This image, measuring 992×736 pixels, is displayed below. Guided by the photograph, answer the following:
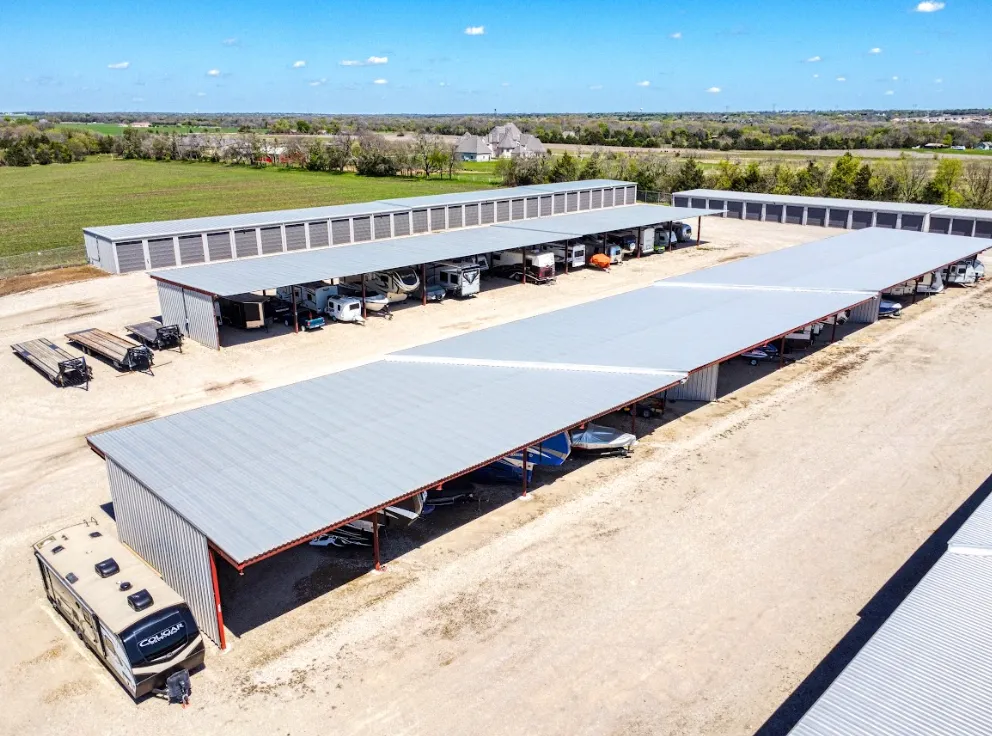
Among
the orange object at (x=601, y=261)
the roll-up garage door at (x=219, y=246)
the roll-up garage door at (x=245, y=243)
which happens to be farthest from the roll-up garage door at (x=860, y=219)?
the roll-up garage door at (x=219, y=246)

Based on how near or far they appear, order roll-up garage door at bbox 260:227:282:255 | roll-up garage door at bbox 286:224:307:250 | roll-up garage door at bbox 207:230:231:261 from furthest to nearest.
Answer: roll-up garage door at bbox 286:224:307:250 < roll-up garage door at bbox 260:227:282:255 < roll-up garage door at bbox 207:230:231:261

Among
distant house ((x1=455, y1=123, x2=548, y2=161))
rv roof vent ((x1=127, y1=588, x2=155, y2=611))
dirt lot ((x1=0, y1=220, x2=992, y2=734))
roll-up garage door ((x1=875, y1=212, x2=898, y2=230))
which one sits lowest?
dirt lot ((x1=0, y1=220, x2=992, y2=734))

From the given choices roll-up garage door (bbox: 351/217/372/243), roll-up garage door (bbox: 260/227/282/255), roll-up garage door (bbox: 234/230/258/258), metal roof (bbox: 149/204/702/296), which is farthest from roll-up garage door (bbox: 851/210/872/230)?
roll-up garage door (bbox: 234/230/258/258)

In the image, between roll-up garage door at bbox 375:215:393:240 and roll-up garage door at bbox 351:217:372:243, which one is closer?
roll-up garage door at bbox 351:217:372:243

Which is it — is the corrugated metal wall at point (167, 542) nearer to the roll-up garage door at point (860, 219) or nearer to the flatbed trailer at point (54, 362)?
the flatbed trailer at point (54, 362)

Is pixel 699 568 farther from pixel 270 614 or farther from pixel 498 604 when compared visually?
pixel 270 614

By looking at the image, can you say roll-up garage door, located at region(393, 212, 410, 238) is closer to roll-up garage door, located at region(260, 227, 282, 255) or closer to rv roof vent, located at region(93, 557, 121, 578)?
roll-up garage door, located at region(260, 227, 282, 255)

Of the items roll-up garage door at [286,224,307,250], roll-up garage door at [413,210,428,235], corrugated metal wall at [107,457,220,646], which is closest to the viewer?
corrugated metal wall at [107,457,220,646]
